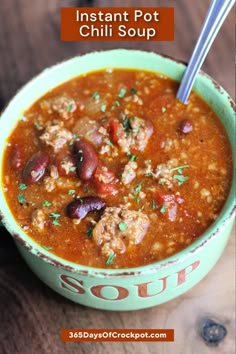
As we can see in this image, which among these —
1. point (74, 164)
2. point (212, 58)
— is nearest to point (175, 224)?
point (74, 164)

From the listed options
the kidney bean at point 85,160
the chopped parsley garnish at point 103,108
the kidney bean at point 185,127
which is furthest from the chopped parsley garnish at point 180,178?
the chopped parsley garnish at point 103,108

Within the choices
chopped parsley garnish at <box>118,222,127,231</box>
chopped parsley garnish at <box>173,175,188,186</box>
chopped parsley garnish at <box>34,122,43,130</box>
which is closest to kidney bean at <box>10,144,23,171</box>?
chopped parsley garnish at <box>34,122,43,130</box>

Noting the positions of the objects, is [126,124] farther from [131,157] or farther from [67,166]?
[67,166]

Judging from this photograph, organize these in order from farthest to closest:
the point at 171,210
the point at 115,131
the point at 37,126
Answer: the point at 37,126, the point at 115,131, the point at 171,210

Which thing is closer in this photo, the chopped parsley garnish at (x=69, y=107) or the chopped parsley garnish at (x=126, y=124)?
the chopped parsley garnish at (x=126, y=124)

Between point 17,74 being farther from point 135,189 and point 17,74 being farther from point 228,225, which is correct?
point 228,225

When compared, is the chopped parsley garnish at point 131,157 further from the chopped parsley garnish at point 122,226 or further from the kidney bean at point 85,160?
the chopped parsley garnish at point 122,226

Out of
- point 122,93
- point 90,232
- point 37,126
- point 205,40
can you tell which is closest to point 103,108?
point 122,93
